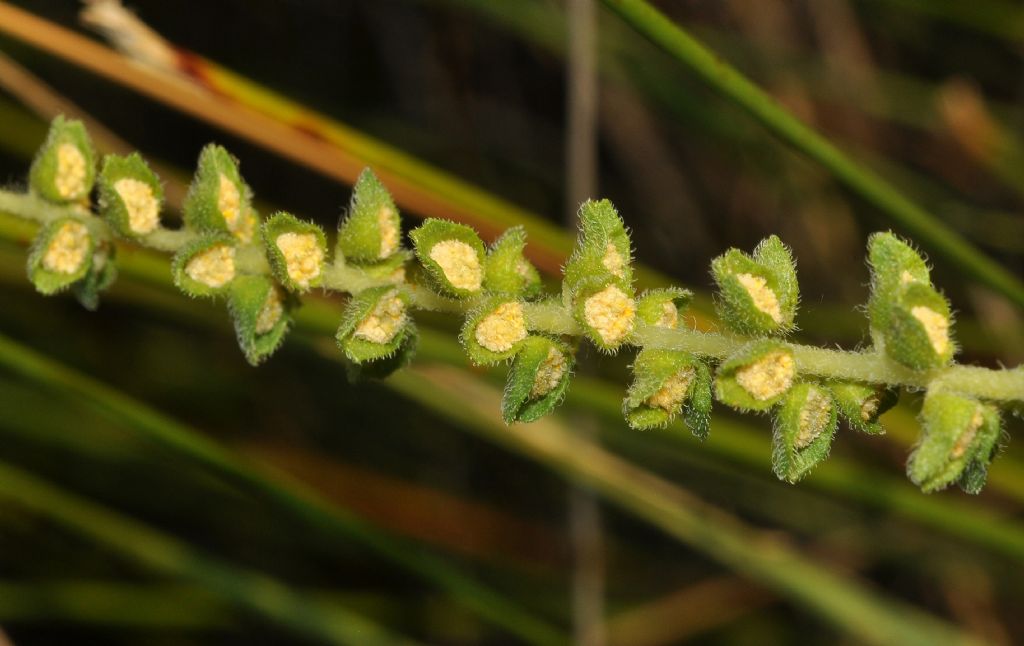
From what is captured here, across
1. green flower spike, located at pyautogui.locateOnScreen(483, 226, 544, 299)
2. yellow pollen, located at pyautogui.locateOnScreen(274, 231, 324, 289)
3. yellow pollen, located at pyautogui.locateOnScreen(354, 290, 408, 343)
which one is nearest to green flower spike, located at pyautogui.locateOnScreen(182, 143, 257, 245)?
yellow pollen, located at pyautogui.locateOnScreen(274, 231, 324, 289)

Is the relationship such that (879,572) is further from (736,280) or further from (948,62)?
(736,280)

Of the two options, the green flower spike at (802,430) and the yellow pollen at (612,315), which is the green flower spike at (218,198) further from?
the green flower spike at (802,430)

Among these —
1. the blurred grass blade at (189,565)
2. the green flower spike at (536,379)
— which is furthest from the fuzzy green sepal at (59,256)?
the blurred grass blade at (189,565)

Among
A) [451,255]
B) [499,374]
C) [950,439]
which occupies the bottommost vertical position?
A: [950,439]


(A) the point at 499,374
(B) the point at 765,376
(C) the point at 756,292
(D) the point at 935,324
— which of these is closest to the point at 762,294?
(C) the point at 756,292

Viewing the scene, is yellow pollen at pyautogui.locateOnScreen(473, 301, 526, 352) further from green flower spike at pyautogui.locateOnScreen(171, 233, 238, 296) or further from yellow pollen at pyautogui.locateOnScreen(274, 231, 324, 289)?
green flower spike at pyautogui.locateOnScreen(171, 233, 238, 296)

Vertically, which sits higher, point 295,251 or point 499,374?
point 499,374

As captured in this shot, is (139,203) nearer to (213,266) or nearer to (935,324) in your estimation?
(213,266)
